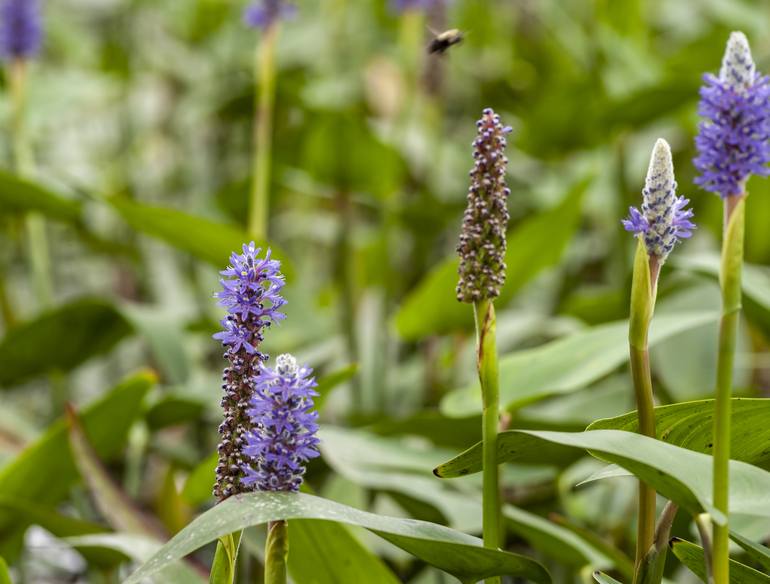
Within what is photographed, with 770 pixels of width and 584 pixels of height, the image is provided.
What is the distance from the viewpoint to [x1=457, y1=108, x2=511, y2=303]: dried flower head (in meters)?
0.55

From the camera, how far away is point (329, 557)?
2.26 feet

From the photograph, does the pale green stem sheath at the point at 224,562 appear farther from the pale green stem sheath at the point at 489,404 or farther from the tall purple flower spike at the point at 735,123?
the tall purple flower spike at the point at 735,123

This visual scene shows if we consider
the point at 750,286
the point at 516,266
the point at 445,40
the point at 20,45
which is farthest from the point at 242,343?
the point at 20,45

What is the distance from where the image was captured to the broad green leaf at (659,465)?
510mm

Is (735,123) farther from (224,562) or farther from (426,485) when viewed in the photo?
(426,485)

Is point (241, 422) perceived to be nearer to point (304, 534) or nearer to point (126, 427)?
point (304, 534)

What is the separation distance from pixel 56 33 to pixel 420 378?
1.39 meters

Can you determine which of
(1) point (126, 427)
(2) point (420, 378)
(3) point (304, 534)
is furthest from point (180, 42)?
(3) point (304, 534)

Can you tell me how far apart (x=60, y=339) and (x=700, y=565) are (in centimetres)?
92

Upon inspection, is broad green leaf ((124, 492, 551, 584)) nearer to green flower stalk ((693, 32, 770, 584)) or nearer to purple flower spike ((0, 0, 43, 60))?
green flower stalk ((693, 32, 770, 584))

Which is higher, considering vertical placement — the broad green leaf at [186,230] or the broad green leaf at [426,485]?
the broad green leaf at [186,230]

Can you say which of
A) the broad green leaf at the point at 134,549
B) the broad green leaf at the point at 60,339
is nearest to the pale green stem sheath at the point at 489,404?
the broad green leaf at the point at 134,549

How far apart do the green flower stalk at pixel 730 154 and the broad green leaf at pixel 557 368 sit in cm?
32

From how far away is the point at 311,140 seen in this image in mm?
1609
